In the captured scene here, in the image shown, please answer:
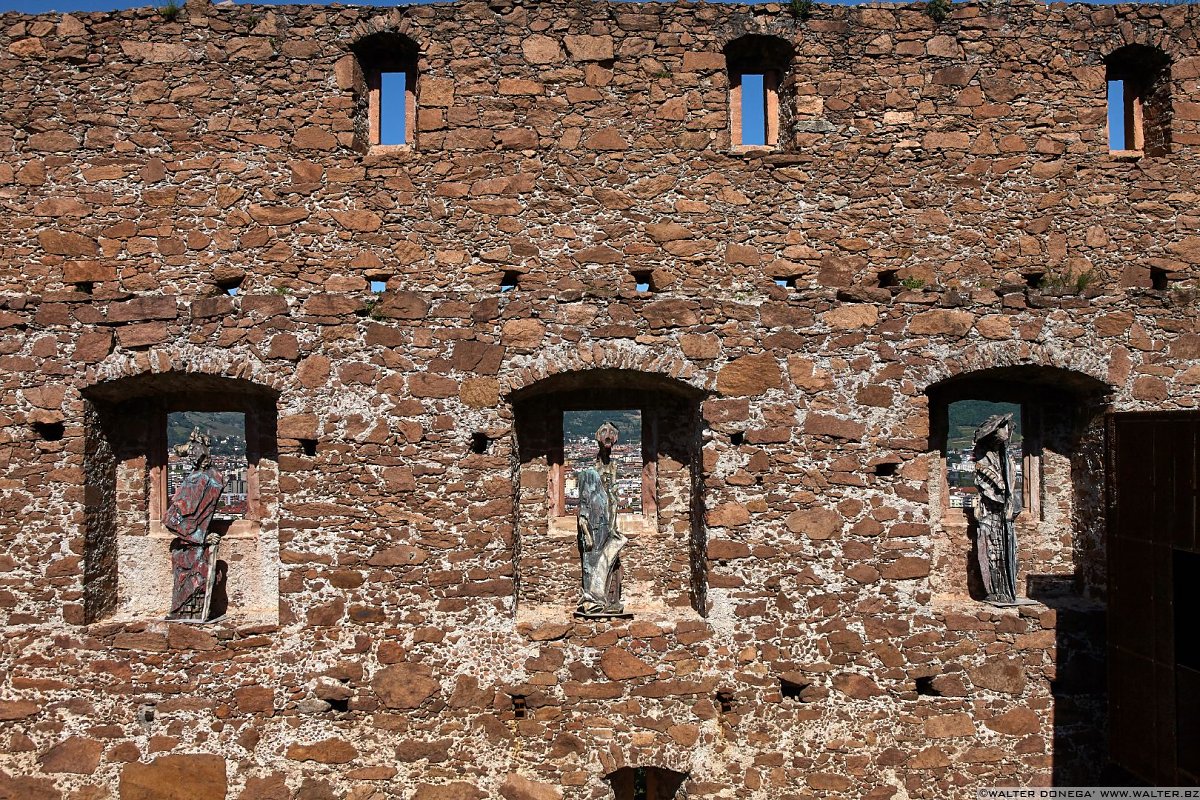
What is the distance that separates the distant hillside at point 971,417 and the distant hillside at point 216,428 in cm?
684

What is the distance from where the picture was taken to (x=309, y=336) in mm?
6359

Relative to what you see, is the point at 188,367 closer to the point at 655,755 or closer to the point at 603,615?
the point at 603,615

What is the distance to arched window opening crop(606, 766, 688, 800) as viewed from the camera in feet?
20.6

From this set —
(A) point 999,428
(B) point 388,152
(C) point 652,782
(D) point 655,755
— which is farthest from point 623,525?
(B) point 388,152

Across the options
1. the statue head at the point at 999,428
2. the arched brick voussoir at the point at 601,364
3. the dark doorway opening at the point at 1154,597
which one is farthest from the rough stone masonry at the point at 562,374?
the dark doorway opening at the point at 1154,597

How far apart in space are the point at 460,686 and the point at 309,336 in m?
3.12

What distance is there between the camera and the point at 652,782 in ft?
22.7

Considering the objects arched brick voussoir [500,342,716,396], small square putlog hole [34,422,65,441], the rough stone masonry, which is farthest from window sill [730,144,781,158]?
small square putlog hole [34,422,65,441]

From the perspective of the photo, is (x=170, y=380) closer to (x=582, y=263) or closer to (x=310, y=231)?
(x=310, y=231)

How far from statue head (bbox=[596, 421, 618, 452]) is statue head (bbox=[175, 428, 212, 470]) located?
11.3ft

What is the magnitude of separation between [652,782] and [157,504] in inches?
207

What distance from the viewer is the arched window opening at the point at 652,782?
628 cm

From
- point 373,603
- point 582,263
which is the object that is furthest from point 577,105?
point 373,603

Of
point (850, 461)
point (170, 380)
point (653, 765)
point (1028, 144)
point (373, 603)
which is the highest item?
point (1028, 144)
